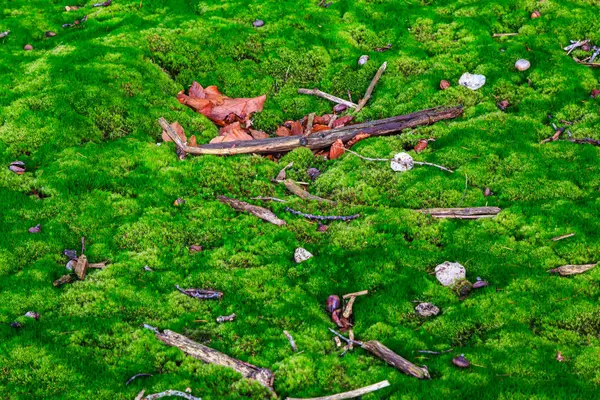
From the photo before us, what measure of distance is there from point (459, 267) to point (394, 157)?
2475mm

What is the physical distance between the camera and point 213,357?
5.63m

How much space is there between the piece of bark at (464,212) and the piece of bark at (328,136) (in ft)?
6.88

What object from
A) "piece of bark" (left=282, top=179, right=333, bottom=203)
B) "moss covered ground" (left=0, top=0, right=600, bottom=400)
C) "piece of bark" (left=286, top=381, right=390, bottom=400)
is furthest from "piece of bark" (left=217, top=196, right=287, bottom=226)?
"piece of bark" (left=286, top=381, right=390, bottom=400)

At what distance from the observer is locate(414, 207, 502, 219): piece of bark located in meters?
7.43

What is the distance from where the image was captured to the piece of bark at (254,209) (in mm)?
7626

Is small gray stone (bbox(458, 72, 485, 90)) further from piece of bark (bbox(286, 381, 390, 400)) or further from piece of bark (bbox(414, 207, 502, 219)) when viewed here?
piece of bark (bbox(286, 381, 390, 400))

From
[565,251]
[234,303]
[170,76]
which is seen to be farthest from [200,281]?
[170,76]

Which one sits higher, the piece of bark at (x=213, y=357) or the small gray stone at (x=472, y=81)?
the small gray stone at (x=472, y=81)

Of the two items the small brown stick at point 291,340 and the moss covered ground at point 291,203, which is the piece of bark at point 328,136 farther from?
the small brown stick at point 291,340

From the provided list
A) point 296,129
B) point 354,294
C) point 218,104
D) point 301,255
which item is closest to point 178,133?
point 218,104

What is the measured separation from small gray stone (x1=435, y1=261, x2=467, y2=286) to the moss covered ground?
15 centimetres

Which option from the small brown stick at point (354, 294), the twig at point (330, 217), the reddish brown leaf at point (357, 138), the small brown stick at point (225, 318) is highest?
the small brown stick at point (225, 318)

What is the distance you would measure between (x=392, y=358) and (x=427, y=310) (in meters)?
0.91

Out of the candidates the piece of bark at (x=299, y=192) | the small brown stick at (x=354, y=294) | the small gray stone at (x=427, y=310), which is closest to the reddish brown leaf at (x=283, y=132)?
the piece of bark at (x=299, y=192)
